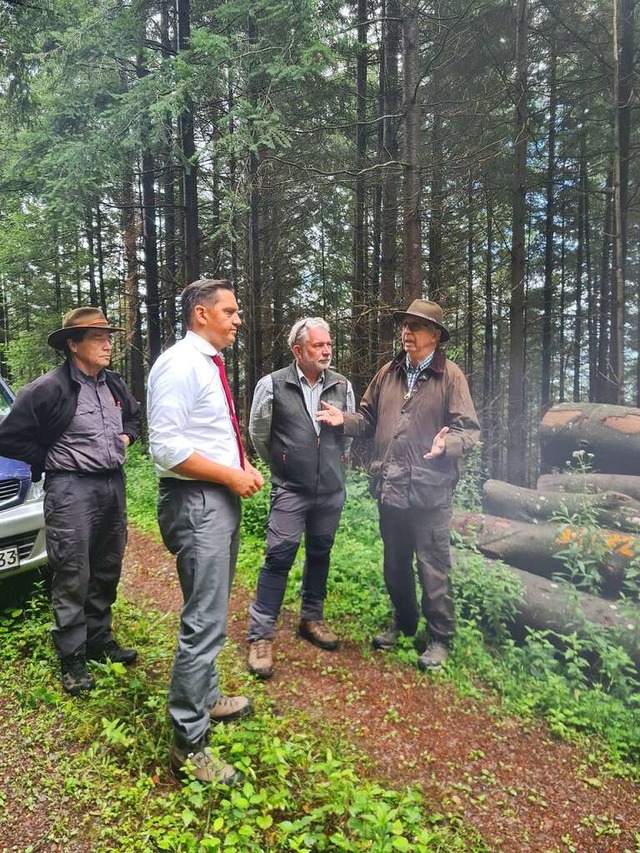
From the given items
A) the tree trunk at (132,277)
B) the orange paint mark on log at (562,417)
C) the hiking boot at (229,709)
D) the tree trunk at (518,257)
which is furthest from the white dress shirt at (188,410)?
the tree trunk at (132,277)

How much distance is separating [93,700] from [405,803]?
1918 mm

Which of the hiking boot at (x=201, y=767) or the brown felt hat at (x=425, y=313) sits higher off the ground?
the brown felt hat at (x=425, y=313)

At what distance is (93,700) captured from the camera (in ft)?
10.0

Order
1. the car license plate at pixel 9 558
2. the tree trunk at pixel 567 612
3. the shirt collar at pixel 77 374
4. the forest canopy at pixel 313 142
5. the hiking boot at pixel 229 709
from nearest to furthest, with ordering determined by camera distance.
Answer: the hiking boot at pixel 229 709
the shirt collar at pixel 77 374
the tree trunk at pixel 567 612
the car license plate at pixel 9 558
the forest canopy at pixel 313 142

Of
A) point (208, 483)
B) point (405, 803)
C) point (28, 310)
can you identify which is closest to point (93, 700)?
point (208, 483)

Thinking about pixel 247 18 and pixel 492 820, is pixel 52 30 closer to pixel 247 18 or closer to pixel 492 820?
pixel 247 18

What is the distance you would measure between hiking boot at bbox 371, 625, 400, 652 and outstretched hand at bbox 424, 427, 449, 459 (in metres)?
1.55

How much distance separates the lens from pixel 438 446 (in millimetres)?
3559

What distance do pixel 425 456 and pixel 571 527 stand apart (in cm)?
195

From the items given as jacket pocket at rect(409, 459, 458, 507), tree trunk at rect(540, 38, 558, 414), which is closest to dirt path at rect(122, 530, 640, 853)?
jacket pocket at rect(409, 459, 458, 507)

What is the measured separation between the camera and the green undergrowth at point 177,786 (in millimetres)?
2156

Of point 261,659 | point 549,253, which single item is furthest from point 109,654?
point 549,253

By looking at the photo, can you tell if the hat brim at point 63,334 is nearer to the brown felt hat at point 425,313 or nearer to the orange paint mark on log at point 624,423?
the brown felt hat at point 425,313

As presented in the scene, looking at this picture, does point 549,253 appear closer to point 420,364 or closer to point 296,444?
point 420,364
